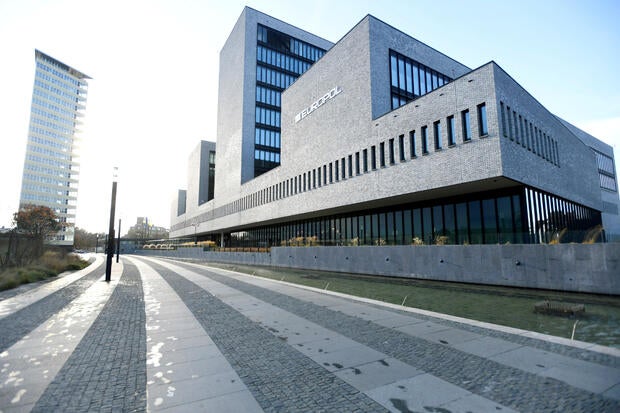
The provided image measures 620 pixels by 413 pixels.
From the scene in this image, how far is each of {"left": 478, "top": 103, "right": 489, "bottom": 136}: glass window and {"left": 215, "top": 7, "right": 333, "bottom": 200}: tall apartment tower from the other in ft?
140

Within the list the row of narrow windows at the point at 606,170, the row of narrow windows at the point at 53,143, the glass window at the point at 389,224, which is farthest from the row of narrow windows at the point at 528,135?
the row of narrow windows at the point at 53,143

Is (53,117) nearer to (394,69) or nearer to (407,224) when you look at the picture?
(394,69)

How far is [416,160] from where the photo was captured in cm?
2219

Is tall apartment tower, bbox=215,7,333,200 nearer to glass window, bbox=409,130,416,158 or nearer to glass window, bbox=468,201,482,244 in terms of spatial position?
glass window, bbox=409,130,416,158

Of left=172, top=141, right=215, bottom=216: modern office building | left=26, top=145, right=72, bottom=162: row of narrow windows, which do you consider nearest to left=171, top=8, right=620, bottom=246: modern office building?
left=172, top=141, right=215, bottom=216: modern office building

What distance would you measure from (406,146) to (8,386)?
75.7 ft

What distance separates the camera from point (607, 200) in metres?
46.4

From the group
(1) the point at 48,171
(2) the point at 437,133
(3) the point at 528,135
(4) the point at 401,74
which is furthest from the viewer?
(1) the point at 48,171

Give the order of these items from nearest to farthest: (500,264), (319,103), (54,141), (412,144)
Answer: (500,264) → (412,144) → (319,103) → (54,141)

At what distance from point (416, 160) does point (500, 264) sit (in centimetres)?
896

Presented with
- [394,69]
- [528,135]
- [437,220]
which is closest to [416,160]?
[437,220]

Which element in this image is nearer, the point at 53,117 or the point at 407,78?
the point at 407,78

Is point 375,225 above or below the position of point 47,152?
below

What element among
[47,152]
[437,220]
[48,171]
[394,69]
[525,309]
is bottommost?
[525,309]
